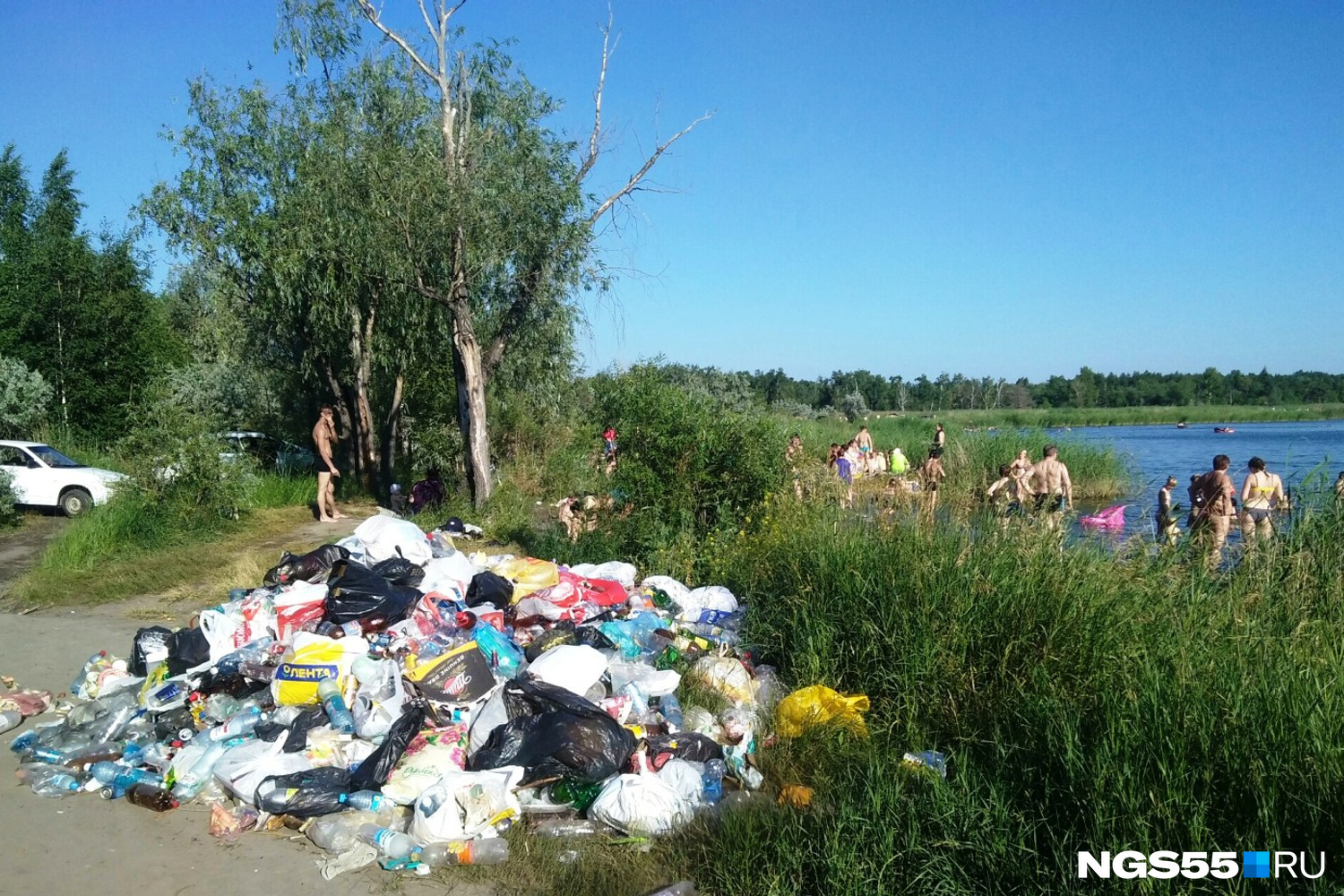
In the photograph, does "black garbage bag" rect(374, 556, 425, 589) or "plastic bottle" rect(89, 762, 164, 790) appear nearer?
"plastic bottle" rect(89, 762, 164, 790)

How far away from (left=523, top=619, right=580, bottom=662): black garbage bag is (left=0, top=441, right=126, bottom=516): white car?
12365 millimetres

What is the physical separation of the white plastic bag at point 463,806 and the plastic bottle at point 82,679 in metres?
3.54

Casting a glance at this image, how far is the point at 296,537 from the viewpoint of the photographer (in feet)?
40.3

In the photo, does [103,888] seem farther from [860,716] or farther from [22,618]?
[22,618]

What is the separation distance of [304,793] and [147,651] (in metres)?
2.78

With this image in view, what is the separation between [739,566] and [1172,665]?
4.04 m

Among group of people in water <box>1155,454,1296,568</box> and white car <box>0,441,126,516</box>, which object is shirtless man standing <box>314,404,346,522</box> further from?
group of people in water <box>1155,454,1296,568</box>

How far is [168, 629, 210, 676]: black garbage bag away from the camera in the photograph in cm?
649

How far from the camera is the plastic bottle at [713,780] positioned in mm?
4762

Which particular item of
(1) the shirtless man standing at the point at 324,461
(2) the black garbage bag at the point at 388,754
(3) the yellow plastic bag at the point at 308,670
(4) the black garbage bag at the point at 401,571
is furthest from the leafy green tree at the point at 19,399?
(2) the black garbage bag at the point at 388,754

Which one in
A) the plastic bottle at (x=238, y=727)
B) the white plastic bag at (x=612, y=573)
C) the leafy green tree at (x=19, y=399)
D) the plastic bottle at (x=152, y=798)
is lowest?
the plastic bottle at (x=152, y=798)

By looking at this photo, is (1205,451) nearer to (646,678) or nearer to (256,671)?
(646,678)

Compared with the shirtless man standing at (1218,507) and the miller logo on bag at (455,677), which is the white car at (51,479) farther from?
the shirtless man standing at (1218,507)

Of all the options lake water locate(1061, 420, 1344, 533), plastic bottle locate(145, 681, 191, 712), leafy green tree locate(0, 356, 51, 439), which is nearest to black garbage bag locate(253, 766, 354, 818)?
plastic bottle locate(145, 681, 191, 712)
